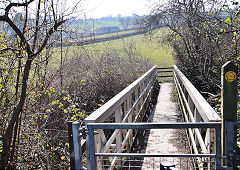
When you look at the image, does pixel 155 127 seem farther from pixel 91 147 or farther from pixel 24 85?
pixel 24 85

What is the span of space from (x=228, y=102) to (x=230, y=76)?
22cm

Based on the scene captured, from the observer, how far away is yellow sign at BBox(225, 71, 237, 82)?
Result: 7.16ft

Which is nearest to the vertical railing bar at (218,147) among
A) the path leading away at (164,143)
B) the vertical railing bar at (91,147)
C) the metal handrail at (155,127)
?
the metal handrail at (155,127)

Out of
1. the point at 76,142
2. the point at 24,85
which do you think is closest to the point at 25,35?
the point at 24,85

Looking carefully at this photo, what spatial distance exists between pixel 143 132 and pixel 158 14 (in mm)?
9970

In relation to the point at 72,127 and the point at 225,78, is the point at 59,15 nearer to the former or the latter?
the point at 72,127

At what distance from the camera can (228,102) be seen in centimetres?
221

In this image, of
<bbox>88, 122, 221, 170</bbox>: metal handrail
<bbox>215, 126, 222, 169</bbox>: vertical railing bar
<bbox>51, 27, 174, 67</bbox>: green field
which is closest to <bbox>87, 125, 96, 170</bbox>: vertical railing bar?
<bbox>88, 122, 221, 170</bbox>: metal handrail

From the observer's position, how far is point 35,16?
4.28 meters

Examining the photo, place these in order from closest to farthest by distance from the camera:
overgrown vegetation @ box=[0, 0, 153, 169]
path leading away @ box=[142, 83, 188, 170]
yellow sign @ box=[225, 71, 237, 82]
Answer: yellow sign @ box=[225, 71, 237, 82] → overgrown vegetation @ box=[0, 0, 153, 169] → path leading away @ box=[142, 83, 188, 170]

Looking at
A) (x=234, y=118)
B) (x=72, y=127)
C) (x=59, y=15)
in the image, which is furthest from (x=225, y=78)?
(x=59, y=15)

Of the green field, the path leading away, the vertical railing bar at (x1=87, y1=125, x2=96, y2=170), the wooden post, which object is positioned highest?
the green field

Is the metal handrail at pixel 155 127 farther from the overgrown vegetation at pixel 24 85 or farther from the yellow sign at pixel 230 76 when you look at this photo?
the overgrown vegetation at pixel 24 85

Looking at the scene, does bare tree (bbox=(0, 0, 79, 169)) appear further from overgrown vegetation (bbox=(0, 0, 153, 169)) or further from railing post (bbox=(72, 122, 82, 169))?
railing post (bbox=(72, 122, 82, 169))
